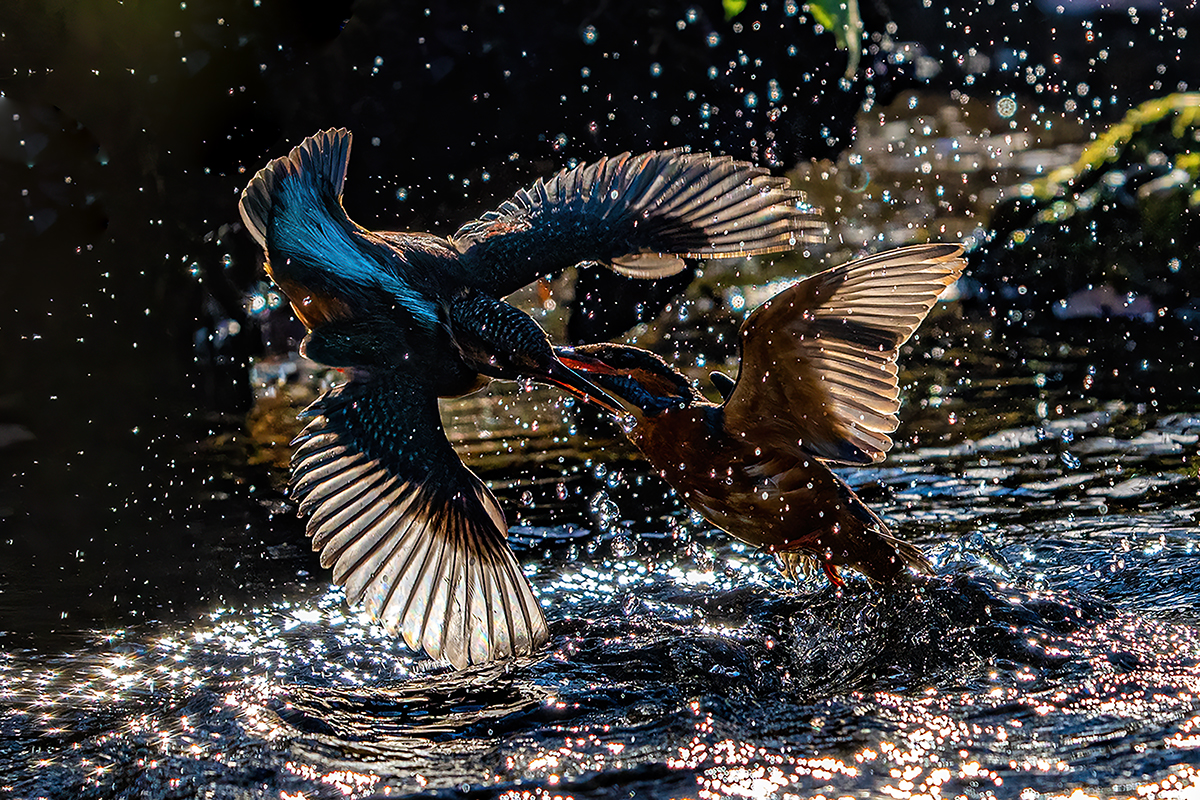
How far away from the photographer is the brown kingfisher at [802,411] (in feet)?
8.38

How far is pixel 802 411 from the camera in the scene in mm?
2795

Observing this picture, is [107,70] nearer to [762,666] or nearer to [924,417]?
[924,417]

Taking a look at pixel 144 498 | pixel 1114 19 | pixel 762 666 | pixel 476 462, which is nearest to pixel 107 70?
pixel 144 498

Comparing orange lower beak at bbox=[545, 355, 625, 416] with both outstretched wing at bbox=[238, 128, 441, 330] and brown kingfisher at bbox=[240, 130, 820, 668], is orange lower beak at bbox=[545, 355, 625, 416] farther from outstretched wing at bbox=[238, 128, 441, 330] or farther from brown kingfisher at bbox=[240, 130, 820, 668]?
outstretched wing at bbox=[238, 128, 441, 330]

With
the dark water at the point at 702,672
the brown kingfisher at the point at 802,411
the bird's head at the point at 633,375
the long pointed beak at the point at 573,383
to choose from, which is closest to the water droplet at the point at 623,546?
the dark water at the point at 702,672

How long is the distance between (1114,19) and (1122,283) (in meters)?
Answer: 5.41

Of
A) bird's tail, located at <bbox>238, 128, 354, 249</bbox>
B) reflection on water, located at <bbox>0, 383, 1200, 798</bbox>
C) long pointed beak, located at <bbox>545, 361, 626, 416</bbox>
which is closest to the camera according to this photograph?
reflection on water, located at <bbox>0, 383, 1200, 798</bbox>

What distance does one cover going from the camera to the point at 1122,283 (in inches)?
274

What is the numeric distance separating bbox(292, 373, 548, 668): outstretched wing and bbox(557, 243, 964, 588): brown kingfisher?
48 centimetres

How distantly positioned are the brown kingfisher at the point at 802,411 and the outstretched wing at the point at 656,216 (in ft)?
1.93

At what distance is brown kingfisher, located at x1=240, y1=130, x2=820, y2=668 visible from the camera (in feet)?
8.95

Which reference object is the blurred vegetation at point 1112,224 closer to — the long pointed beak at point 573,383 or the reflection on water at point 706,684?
the reflection on water at point 706,684

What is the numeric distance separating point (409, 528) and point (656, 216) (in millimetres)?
Answer: 1377

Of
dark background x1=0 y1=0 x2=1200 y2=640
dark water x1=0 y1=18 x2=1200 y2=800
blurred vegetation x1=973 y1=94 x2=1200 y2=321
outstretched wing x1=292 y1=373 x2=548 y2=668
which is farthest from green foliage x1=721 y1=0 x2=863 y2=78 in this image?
blurred vegetation x1=973 y1=94 x2=1200 y2=321
